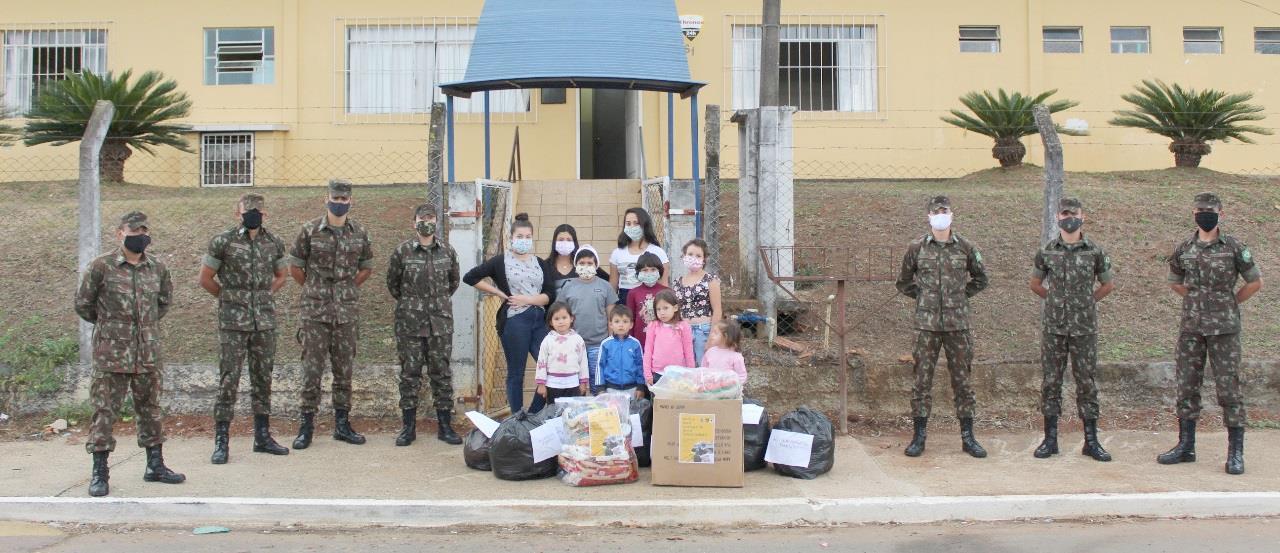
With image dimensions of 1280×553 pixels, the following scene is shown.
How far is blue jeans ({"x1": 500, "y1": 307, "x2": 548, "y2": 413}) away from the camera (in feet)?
25.9

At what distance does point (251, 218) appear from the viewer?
7320mm

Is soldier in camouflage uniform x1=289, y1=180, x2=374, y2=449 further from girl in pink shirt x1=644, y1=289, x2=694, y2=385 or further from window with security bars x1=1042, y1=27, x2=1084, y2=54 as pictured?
window with security bars x1=1042, y1=27, x2=1084, y2=54

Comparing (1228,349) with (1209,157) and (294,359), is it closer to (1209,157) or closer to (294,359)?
(294,359)

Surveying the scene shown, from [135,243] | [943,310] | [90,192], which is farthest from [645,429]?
[90,192]

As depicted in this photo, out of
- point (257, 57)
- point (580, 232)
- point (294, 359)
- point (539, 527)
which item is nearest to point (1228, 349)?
point (539, 527)

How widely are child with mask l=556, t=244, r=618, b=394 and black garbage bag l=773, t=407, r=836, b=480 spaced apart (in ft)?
4.75

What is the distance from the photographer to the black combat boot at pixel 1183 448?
7367mm

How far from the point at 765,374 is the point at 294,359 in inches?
152

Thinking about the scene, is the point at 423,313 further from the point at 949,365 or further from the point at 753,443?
the point at 949,365

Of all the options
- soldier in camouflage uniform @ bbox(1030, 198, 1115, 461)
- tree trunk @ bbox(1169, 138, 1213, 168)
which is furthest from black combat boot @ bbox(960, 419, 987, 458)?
tree trunk @ bbox(1169, 138, 1213, 168)

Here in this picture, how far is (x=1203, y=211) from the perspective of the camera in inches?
284

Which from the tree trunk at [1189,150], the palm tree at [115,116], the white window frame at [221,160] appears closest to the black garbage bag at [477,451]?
the palm tree at [115,116]

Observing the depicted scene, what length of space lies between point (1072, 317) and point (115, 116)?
1140cm

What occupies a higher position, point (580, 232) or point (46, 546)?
point (580, 232)
